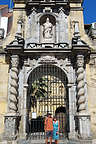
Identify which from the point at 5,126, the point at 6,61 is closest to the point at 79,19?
the point at 6,61

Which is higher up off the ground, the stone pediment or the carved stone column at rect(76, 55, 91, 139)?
the stone pediment

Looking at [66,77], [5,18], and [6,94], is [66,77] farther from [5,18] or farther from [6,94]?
[5,18]

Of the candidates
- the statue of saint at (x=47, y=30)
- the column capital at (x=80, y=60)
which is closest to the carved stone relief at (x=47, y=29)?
the statue of saint at (x=47, y=30)

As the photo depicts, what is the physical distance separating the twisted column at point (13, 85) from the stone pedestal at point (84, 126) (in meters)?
2.68

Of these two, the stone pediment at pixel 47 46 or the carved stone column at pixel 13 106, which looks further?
the stone pediment at pixel 47 46

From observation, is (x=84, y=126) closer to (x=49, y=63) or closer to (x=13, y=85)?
(x=49, y=63)

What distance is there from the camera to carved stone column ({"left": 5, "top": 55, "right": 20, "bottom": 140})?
6617 mm

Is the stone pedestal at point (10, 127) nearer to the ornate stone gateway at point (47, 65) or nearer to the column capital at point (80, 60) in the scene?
the ornate stone gateway at point (47, 65)

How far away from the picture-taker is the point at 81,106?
691 centimetres

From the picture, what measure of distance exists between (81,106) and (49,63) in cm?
245

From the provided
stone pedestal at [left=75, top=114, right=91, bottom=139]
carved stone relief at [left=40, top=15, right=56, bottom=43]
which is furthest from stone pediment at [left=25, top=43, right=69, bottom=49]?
stone pedestal at [left=75, top=114, right=91, bottom=139]

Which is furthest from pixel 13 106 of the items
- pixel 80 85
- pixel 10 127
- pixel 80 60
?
pixel 80 60

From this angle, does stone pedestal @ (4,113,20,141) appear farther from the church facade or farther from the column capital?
the column capital

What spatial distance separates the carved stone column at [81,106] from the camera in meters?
6.63
